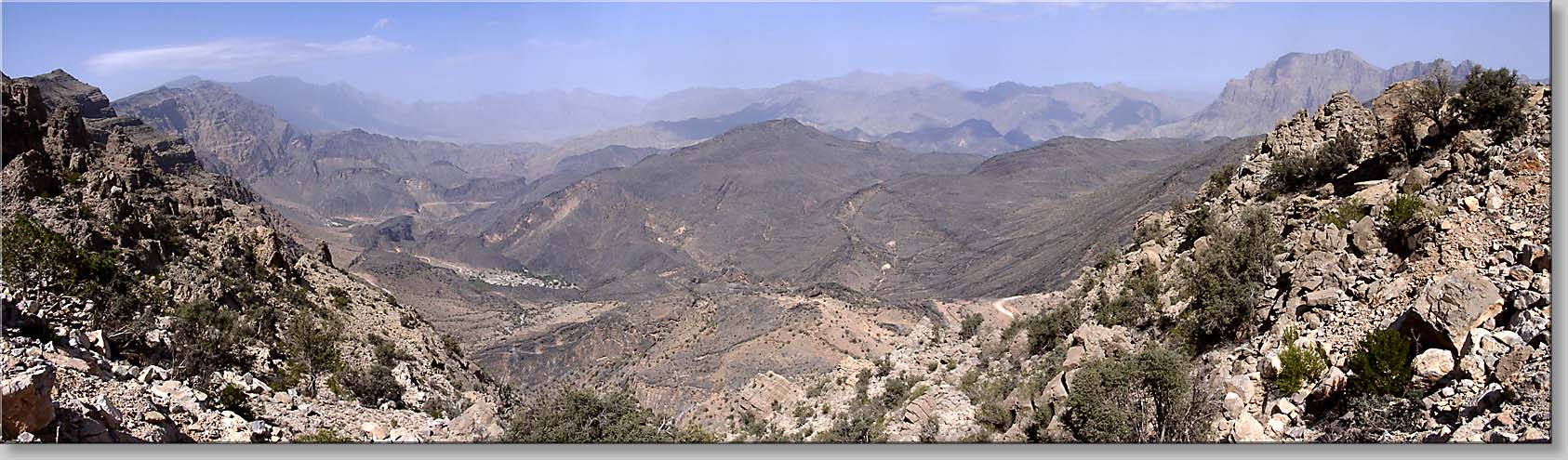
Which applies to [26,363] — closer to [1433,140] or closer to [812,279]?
[1433,140]

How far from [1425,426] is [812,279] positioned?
10626 centimetres

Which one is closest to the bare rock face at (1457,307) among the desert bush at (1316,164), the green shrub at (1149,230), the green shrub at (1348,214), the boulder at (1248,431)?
the boulder at (1248,431)

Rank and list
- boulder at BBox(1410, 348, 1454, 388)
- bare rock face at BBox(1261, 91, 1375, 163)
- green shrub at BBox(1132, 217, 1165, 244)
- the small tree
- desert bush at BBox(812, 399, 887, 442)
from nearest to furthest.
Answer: boulder at BBox(1410, 348, 1454, 388)
desert bush at BBox(812, 399, 887, 442)
the small tree
bare rock face at BBox(1261, 91, 1375, 163)
green shrub at BBox(1132, 217, 1165, 244)

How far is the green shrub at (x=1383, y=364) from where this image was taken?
9.24 metres

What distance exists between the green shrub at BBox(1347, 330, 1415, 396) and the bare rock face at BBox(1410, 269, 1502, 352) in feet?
1.11

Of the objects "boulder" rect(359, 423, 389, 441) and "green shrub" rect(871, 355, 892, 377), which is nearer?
"boulder" rect(359, 423, 389, 441)

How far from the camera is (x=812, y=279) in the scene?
114875 mm

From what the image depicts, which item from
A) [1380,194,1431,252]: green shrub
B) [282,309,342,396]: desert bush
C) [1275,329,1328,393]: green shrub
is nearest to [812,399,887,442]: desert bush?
[1275,329,1328,393]: green shrub

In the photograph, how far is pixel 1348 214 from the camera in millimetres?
14820

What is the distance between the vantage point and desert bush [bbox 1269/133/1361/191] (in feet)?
60.1

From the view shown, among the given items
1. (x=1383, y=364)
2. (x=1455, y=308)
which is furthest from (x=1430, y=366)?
(x=1455, y=308)

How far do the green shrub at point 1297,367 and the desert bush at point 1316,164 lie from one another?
953 cm

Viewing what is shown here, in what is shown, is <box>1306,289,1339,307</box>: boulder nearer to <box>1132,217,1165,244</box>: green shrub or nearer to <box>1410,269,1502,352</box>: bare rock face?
<box>1410,269,1502,352</box>: bare rock face

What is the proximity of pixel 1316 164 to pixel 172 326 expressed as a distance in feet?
79.3
